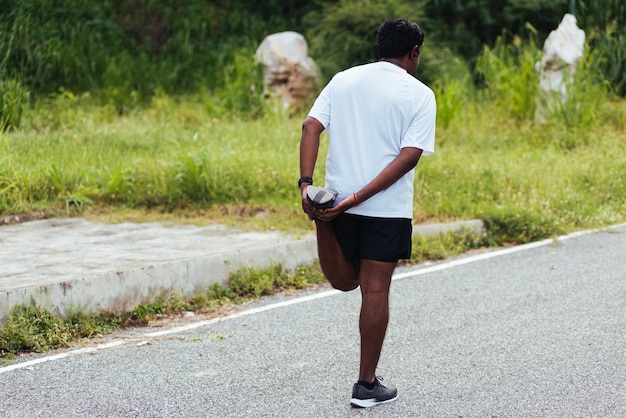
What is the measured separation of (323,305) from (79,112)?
32.7 ft

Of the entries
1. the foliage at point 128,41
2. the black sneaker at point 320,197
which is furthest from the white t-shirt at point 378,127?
the foliage at point 128,41

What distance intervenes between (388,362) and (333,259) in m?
1.10

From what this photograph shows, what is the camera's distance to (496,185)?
432 inches

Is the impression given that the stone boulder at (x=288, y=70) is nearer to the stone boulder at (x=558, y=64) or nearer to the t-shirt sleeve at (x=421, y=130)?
the stone boulder at (x=558, y=64)

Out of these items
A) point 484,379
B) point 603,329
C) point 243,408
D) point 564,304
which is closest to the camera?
point 243,408

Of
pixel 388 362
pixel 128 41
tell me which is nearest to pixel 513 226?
pixel 388 362

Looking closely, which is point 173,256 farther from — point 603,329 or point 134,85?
point 134,85

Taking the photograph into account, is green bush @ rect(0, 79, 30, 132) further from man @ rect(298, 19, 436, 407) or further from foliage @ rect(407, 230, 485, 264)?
man @ rect(298, 19, 436, 407)

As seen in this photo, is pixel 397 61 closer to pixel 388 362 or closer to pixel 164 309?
pixel 388 362

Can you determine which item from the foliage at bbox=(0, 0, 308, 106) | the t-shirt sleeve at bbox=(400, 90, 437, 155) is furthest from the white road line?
the foliage at bbox=(0, 0, 308, 106)

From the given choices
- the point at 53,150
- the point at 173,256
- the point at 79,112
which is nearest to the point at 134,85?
→ the point at 79,112

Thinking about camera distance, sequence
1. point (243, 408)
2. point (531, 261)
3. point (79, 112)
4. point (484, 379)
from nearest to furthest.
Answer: point (243, 408) → point (484, 379) → point (531, 261) → point (79, 112)

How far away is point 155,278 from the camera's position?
6922 mm

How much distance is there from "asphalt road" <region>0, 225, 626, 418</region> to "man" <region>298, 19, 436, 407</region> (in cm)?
50
